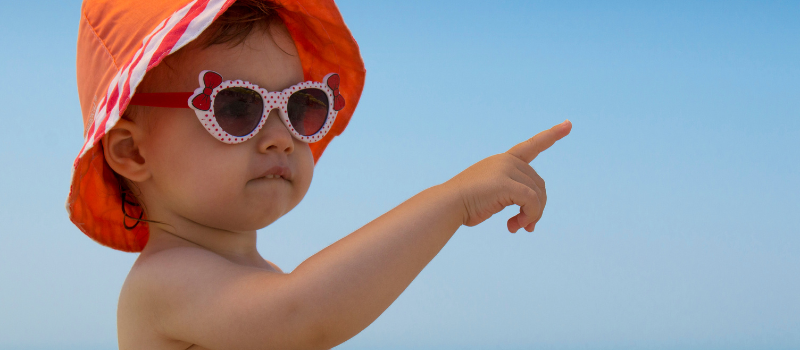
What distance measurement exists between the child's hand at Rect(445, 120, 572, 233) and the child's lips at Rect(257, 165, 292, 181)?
1.83 ft

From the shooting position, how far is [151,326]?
6.44 ft

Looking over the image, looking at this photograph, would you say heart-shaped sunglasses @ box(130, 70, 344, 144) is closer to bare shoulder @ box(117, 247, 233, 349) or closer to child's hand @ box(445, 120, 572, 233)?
bare shoulder @ box(117, 247, 233, 349)

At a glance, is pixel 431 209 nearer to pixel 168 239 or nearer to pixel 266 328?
pixel 266 328

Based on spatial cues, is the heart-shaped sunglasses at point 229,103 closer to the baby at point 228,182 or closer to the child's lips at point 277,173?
the baby at point 228,182

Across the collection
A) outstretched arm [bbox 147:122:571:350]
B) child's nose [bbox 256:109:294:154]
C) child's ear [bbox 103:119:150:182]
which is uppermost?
child's ear [bbox 103:119:150:182]

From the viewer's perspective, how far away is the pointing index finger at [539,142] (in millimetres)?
1974

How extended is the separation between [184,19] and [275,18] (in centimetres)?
41

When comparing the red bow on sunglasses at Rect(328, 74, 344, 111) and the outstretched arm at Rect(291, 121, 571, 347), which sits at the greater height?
the red bow on sunglasses at Rect(328, 74, 344, 111)

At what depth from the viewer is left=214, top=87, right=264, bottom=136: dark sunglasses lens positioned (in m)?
2.02

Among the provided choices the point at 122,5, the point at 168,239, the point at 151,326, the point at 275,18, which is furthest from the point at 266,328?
the point at 122,5

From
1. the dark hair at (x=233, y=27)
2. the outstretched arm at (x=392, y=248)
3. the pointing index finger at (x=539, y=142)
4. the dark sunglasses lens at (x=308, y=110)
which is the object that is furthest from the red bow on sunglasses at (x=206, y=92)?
the pointing index finger at (x=539, y=142)

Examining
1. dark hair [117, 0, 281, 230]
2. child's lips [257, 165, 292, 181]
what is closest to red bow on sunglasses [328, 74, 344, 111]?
dark hair [117, 0, 281, 230]

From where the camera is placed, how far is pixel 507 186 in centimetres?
180

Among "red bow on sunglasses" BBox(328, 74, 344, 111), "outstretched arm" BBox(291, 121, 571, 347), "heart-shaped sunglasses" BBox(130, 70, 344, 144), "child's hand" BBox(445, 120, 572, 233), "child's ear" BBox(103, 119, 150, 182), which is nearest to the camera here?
"outstretched arm" BBox(291, 121, 571, 347)
